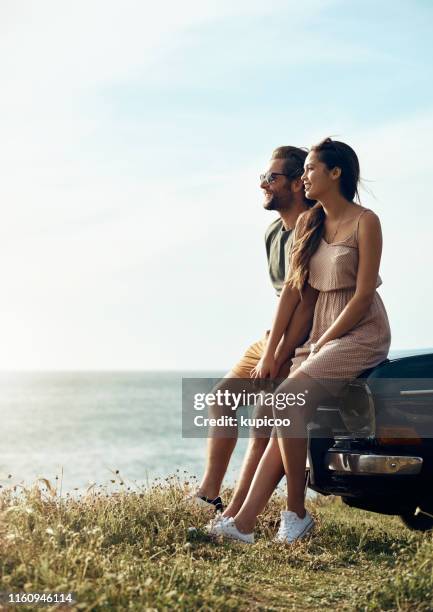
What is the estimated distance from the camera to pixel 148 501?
6.16m

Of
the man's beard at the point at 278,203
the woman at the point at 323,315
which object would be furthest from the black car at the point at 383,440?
the man's beard at the point at 278,203

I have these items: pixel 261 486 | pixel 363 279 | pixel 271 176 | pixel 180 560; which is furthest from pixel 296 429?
pixel 271 176

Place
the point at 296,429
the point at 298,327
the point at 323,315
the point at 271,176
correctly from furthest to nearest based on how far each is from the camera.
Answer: the point at 271,176 → the point at 298,327 → the point at 323,315 → the point at 296,429

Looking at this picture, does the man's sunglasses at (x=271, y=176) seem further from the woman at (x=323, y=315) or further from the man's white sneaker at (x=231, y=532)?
the man's white sneaker at (x=231, y=532)

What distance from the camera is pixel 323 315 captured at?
5703 millimetres

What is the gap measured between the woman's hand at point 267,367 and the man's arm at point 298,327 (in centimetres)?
4

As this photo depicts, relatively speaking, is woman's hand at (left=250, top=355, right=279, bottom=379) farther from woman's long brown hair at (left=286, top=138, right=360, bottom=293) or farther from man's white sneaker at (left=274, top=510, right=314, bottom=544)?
man's white sneaker at (left=274, top=510, right=314, bottom=544)

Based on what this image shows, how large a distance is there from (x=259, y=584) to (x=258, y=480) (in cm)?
105

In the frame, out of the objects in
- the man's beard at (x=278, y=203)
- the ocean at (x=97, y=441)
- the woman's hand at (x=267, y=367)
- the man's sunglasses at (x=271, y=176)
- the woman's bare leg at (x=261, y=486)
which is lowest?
the ocean at (x=97, y=441)

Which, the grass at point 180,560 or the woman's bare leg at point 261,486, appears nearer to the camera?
the grass at point 180,560

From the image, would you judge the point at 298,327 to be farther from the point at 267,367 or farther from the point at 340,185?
the point at 340,185

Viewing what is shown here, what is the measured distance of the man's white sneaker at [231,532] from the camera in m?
5.45

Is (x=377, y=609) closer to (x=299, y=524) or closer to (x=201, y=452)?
(x=299, y=524)

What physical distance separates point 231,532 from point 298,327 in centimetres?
138
